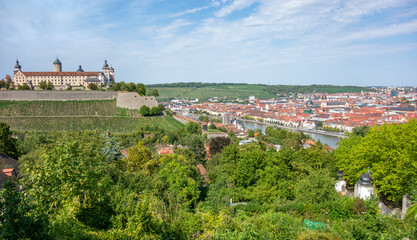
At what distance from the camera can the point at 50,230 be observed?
4379mm

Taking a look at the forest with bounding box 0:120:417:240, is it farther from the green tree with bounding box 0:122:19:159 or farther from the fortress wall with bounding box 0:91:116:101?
the fortress wall with bounding box 0:91:116:101

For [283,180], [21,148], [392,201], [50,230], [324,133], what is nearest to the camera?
[50,230]

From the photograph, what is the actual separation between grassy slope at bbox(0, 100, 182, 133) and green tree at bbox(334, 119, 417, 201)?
31480 mm

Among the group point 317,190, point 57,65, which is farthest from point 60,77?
A: point 317,190

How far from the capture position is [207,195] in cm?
1483

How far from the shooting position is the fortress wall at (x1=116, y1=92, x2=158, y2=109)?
4903cm

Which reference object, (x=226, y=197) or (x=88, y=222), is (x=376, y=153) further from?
(x=88, y=222)

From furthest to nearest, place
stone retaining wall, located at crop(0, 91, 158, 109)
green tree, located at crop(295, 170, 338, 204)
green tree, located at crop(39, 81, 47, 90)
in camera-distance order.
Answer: green tree, located at crop(39, 81, 47, 90) < stone retaining wall, located at crop(0, 91, 158, 109) < green tree, located at crop(295, 170, 338, 204)

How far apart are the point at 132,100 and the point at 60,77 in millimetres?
19405

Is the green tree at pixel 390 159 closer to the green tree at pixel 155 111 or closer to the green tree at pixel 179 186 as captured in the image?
the green tree at pixel 179 186

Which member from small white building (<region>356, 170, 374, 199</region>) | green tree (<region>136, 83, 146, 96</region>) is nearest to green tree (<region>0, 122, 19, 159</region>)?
small white building (<region>356, 170, 374, 199</region>)

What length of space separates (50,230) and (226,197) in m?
9.95

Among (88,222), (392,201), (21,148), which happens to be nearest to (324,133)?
(392,201)

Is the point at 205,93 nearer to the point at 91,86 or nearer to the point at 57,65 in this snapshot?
the point at 57,65
